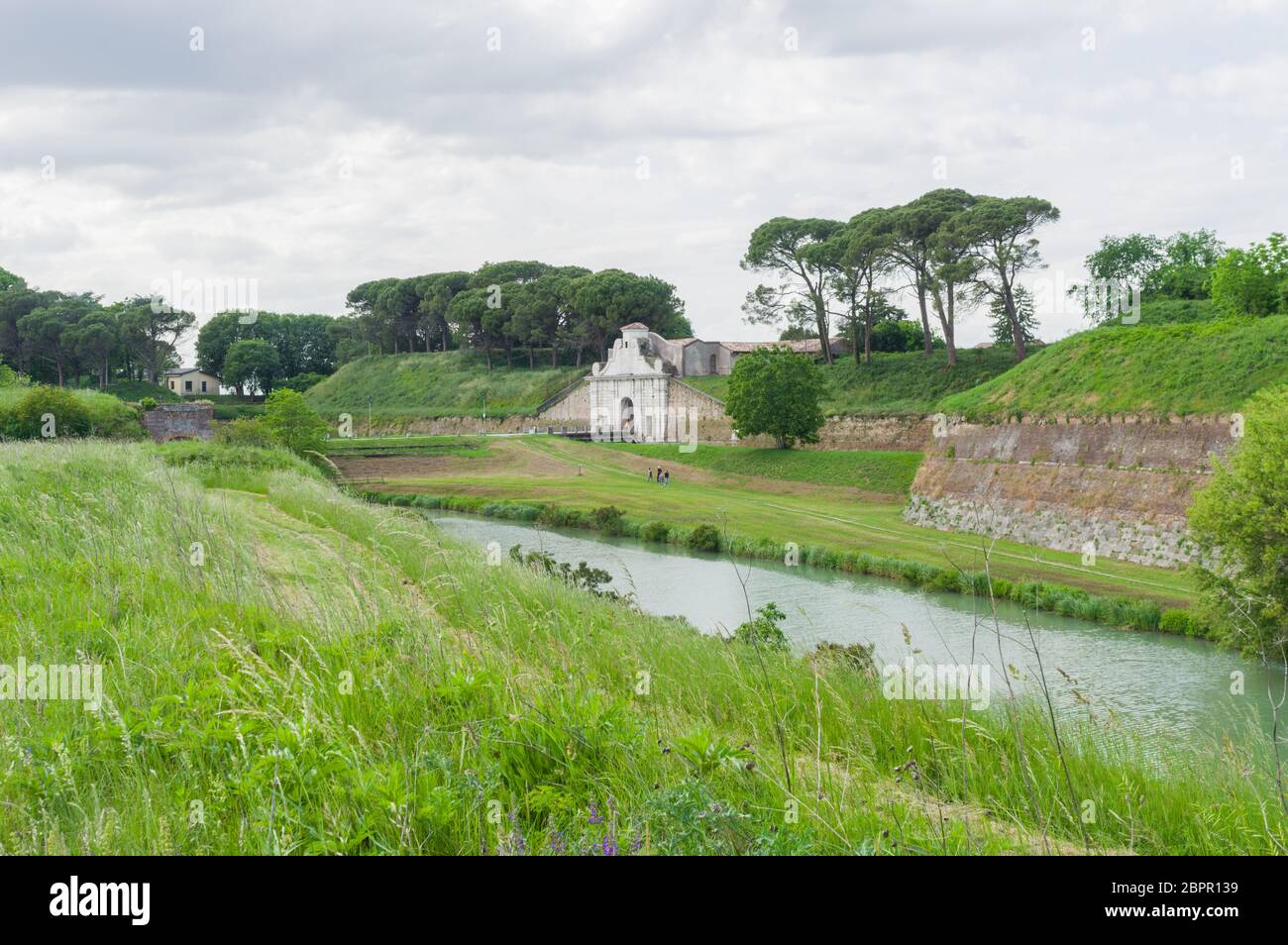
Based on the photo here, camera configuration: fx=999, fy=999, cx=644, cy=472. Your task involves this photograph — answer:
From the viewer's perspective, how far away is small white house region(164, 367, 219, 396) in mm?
92688

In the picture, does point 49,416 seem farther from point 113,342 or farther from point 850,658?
point 113,342

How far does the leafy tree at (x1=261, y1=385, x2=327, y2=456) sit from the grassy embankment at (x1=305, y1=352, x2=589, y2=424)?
29315mm

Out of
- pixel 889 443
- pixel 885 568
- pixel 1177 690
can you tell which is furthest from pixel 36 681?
pixel 889 443

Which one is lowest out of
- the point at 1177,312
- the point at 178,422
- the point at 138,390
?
the point at 178,422

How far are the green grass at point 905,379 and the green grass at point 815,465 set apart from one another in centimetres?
391

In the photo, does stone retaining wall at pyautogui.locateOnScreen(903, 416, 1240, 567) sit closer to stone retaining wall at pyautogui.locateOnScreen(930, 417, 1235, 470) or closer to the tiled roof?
stone retaining wall at pyautogui.locateOnScreen(930, 417, 1235, 470)

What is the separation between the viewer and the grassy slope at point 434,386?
3238 inches

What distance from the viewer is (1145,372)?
35594 millimetres

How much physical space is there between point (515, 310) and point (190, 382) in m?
34.0

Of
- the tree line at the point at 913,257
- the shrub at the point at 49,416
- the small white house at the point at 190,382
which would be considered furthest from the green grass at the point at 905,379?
the small white house at the point at 190,382

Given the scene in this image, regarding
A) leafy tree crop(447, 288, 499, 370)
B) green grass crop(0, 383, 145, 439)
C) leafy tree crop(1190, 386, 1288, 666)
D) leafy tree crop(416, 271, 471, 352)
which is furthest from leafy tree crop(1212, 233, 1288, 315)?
leafy tree crop(416, 271, 471, 352)

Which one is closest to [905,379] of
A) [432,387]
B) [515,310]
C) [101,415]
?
[515,310]
